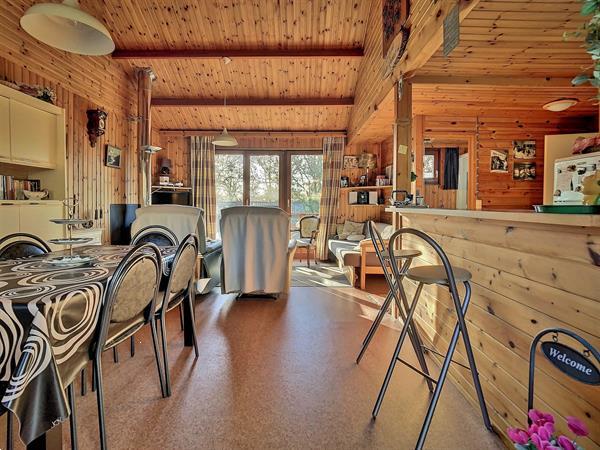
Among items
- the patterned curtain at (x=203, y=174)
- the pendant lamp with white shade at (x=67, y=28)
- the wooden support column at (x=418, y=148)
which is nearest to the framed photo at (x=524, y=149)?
the wooden support column at (x=418, y=148)

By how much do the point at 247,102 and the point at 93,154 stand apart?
107 inches

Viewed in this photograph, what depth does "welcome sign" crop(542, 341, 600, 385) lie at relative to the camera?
83 centimetres

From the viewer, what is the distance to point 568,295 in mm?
1208

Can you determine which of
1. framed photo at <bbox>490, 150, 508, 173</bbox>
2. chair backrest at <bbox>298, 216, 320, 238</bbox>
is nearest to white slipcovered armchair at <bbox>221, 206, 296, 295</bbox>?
chair backrest at <bbox>298, 216, 320, 238</bbox>

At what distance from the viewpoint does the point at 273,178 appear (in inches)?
285

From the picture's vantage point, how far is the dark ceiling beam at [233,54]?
484 cm

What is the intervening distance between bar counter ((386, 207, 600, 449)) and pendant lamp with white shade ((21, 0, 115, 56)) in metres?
2.31

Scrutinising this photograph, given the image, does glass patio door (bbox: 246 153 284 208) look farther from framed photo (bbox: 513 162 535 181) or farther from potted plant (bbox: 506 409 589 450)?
potted plant (bbox: 506 409 589 450)

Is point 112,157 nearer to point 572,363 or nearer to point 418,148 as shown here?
point 418,148

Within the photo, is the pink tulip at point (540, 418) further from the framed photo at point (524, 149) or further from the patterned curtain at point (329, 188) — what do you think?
the patterned curtain at point (329, 188)

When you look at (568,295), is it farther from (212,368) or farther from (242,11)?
(242,11)

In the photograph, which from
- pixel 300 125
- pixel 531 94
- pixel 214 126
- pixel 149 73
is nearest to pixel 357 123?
pixel 300 125

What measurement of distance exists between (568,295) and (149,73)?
615 cm

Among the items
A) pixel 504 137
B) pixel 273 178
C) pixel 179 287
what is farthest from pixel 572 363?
pixel 273 178
